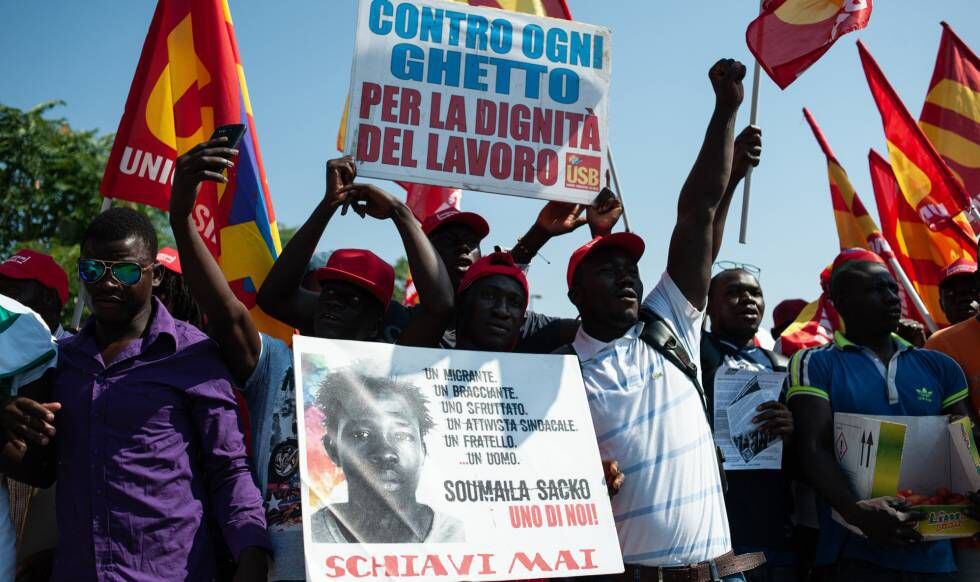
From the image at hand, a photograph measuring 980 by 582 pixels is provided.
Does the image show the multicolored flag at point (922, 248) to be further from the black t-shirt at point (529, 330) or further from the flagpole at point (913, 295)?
the black t-shirt at point (529, 330)

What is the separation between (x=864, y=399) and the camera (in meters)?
4.01

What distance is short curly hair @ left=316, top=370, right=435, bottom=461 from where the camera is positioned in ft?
9.41

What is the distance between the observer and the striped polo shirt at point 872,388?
3889 millimetres

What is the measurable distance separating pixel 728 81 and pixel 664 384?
135 cm

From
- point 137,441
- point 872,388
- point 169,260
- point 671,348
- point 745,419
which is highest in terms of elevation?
point 169,260

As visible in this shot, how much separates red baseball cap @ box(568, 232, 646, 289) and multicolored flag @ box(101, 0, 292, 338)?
1.94m

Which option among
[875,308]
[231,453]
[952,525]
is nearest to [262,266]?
[231,453]

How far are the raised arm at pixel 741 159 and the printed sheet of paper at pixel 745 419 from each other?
0.68m

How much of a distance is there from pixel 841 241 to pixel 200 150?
23.0 feet

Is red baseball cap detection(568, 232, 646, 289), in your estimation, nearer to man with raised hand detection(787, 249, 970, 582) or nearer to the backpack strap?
the backpack strap

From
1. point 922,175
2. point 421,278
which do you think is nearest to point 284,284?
point 421,278

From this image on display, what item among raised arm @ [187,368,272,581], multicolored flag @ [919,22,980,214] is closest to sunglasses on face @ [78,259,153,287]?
raised arm @ [187,368,272,581]

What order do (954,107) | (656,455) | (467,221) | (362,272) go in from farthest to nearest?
(954,107) < (467,221) < (362,272) < (656,455)

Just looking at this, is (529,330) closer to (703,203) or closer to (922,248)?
(703,203)
